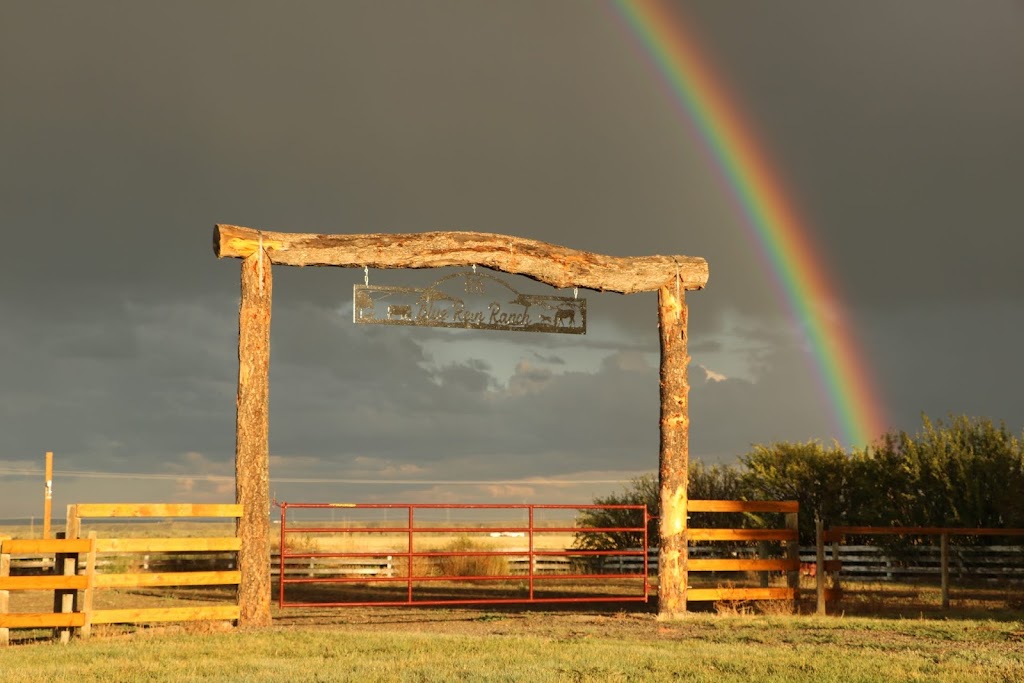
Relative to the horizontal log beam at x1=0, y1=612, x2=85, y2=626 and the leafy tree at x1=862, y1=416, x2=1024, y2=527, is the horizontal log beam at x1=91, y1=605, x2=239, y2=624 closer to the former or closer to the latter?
the horizontal log beam at x1=0, y1=612, x2=85, y2=626

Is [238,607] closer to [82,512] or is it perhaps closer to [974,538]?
[82,512]

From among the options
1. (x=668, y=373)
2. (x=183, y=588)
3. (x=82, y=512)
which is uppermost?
(x=668, y=373)

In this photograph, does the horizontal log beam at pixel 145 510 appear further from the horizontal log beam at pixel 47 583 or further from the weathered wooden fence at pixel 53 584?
the horizontal log beam at pixel 47 583

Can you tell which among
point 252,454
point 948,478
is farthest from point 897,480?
point 252,454

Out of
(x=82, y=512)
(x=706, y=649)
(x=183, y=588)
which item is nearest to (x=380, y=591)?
(x=183, y=588)

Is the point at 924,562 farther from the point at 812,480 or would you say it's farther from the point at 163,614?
the point at 163,614

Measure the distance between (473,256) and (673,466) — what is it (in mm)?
4101

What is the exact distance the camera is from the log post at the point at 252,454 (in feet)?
46.3

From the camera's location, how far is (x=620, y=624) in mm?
14883

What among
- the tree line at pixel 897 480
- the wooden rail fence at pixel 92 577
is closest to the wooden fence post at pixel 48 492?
the wooden rail fence at pixel 92 577

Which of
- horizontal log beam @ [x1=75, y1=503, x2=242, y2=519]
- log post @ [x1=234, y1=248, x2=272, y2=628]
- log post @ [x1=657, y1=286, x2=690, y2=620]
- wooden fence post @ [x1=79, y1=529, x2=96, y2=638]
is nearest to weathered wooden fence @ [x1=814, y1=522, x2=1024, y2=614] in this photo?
log post @ [x1=657, y1=286, x2=690, y2=620]

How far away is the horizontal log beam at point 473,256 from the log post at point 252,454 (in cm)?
39

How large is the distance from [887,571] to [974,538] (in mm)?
1974

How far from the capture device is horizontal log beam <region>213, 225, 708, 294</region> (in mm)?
14422
